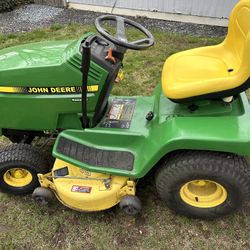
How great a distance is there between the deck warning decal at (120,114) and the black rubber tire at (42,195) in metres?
0.54

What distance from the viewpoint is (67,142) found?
227 centimetres

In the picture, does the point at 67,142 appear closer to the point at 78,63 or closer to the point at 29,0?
the point at 78,63

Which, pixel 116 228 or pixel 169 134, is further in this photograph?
pixel 116 228

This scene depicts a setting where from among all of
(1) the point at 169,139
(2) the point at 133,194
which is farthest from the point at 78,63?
(2) the point at 133,194

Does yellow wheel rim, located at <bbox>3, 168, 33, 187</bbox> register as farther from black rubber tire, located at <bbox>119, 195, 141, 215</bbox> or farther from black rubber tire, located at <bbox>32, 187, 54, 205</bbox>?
black rubber tire, located at <bbox>119, 195, 141, 215</bbox>

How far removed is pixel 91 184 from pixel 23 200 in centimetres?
56

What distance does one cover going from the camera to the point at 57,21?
5.23 m

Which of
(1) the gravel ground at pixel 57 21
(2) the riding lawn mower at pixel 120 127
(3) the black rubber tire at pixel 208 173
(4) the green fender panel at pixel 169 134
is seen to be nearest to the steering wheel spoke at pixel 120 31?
(2) the riding lawn mower at pixel 120 127

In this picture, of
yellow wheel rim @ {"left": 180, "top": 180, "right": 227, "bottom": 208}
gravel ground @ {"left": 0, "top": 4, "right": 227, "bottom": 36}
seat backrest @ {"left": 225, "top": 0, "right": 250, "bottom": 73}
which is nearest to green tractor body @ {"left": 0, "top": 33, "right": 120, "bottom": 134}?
yellow wheel rim @ {"left": 180, "top": 180, "right": 227, "bottom": 208}

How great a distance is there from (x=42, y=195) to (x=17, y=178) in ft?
0.93

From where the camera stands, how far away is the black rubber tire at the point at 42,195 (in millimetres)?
2307

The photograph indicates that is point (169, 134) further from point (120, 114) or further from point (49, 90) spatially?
point (49, 90)

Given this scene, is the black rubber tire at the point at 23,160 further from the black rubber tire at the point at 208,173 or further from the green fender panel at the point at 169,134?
the black rubber tire at the point at 208,173

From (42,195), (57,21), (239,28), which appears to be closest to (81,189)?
(42,195)
